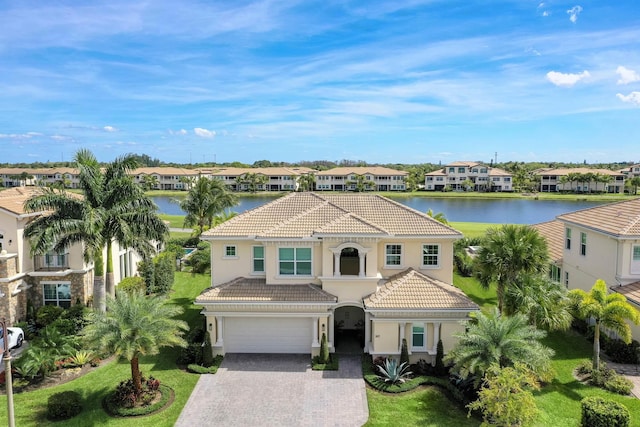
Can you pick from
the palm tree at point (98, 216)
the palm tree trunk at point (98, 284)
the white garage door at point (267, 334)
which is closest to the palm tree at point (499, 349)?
the white garage door at point (267, 334)

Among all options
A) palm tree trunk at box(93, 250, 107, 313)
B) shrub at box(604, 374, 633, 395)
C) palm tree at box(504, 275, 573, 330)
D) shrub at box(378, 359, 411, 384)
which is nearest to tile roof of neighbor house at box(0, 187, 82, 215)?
palm tree trunk at box(93, 250, 107, 313)

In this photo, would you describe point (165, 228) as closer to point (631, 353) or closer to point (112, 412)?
point (112, 412)

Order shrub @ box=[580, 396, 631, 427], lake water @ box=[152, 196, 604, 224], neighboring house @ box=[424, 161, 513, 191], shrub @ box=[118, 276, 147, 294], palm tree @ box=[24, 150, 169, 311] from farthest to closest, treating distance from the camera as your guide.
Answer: neighboring house @ box=[424, 161, 513, 191] → lake water @ box=[152, 196, 604, 224] → shrub @ box=[118, 276, 147, 294] → palm tree @ box=[24, 150, 169, 311] → shrub @ box=[580, 396, 631, 427]

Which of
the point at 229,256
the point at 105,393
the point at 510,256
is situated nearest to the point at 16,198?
the point at 229,256

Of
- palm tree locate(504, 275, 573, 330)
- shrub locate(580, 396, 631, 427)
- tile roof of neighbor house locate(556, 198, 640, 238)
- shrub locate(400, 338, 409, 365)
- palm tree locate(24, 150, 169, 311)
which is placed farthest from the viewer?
tile roof of neighbor house locate(556, 198, 640, 238)

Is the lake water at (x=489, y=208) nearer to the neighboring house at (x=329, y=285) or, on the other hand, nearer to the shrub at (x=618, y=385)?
the neighboring house at (x=329, y=285)

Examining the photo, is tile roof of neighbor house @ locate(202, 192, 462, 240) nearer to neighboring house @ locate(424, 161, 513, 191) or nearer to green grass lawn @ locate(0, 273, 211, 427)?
green grass lawn @ locate(0, 273, 211, 427)
